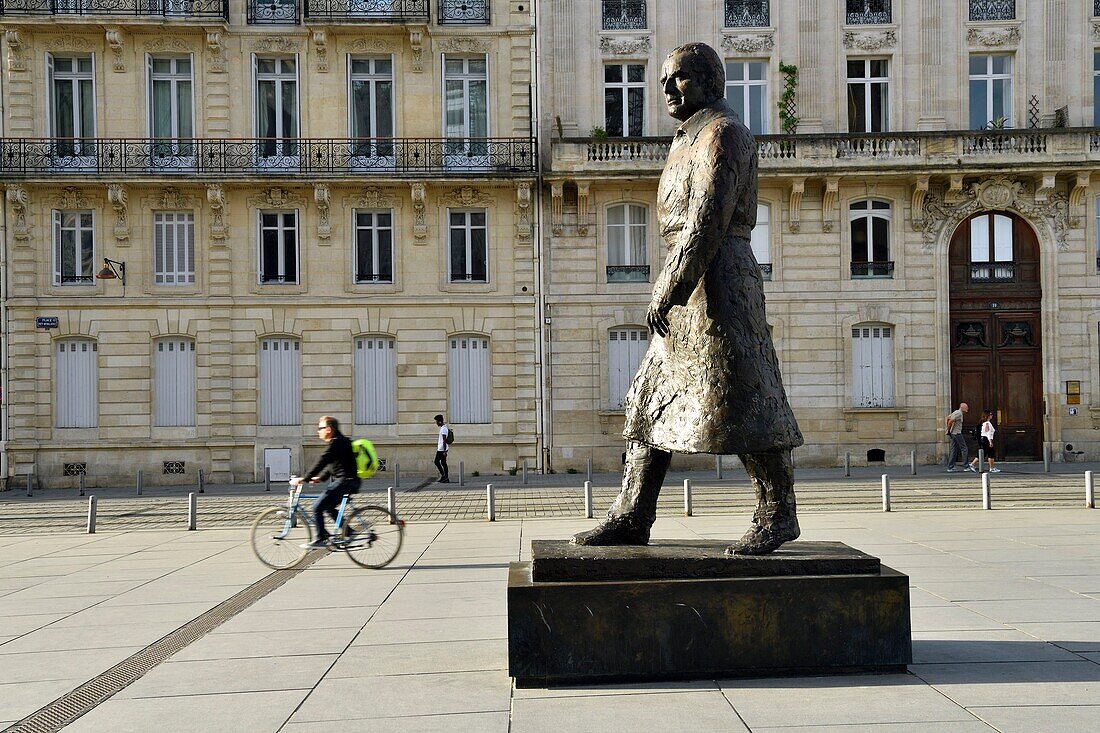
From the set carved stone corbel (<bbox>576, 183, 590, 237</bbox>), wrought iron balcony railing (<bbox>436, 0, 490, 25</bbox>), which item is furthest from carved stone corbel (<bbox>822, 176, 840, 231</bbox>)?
wrought iron balcony railing (<bbox>436, 0, 490, 25</bbox>)

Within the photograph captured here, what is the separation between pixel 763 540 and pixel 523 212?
22.5 m

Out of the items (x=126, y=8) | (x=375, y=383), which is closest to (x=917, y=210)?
(x=375, y=383)

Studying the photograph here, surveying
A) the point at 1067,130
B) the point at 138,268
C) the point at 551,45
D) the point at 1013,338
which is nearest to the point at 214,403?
the point at 138,268

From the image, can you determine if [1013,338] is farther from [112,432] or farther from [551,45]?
[112,432]

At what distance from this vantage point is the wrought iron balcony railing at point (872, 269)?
28062mm

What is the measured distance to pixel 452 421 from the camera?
27734mm

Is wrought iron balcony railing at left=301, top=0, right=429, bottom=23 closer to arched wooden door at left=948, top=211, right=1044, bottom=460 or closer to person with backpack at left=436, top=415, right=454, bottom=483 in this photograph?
person with backpack at left=436, top=415, right=454, bottom=483

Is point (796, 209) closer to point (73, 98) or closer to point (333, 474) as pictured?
point (73, 98)

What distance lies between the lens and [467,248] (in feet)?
92.1

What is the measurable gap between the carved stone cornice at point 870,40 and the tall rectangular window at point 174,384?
19142 millimetres

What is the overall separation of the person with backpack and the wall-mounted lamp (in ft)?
29.5

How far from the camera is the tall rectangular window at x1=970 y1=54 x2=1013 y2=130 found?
28.4 m

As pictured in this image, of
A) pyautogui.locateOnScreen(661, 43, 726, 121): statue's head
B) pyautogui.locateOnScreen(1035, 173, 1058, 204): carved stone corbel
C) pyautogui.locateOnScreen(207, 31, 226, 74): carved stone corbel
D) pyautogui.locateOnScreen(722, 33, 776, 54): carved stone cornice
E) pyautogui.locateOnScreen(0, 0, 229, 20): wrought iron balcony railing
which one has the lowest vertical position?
pyautogui.locateOnScreen(661, 43, 726, 121): statue's head

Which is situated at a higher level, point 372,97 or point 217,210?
point 372,97
